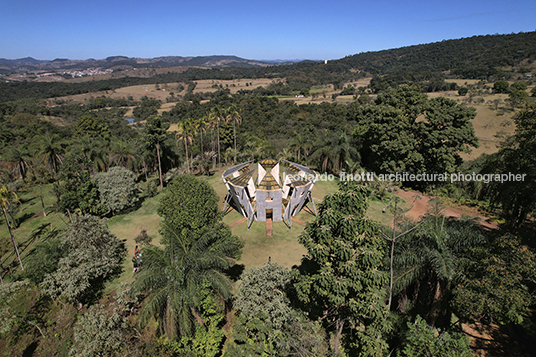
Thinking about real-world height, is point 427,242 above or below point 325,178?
above

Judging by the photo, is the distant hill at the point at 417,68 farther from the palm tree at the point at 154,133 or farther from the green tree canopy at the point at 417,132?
the palm tree at the point at 154,133

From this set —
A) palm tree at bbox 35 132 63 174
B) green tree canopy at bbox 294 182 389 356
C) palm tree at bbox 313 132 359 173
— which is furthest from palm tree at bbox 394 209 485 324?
palm tree at bbox 35 132 63 174

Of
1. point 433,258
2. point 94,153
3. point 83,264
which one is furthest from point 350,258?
point 94,153

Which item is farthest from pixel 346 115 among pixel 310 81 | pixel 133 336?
pixel 310 81

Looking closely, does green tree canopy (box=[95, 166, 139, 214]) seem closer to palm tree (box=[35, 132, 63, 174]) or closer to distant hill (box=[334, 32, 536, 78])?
palm tree (box=[35, 132, 63, 174])

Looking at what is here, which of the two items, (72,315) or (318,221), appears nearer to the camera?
(318,221)

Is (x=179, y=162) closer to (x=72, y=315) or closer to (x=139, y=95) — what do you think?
(x=72, y=315)

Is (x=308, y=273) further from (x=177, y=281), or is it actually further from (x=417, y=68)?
(x=417, y=68)

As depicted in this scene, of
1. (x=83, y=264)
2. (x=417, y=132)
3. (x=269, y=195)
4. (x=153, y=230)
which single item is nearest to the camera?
(x=83, y=264)
